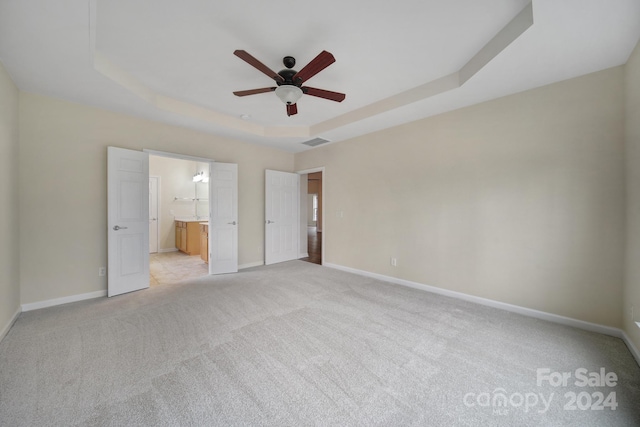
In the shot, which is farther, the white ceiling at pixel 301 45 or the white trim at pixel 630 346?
the white trim at pixel 630 346

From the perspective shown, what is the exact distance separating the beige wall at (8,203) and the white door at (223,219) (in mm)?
2243

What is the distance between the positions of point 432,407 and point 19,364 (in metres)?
3.07

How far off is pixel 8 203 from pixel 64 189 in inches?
24.9

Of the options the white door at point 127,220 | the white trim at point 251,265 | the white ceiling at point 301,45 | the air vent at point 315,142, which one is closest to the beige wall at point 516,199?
the white ceiling at point 301,45

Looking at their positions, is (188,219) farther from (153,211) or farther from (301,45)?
(301,45)

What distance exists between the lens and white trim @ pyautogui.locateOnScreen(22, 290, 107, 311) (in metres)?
2.85

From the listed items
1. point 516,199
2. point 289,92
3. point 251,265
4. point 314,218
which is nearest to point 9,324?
point 251,265

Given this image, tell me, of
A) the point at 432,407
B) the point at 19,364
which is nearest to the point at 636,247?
the point at 432,407

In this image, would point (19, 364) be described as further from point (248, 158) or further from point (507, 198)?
point (507, 198)

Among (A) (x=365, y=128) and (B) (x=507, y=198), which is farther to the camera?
(A) (x=365, y=128)

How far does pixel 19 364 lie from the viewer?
1.84 metres

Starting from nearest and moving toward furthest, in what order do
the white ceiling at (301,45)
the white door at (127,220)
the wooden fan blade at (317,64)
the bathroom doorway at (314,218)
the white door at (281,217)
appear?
the white ceiling at (301,45)
the wooden fan blade at (317,64)
the white door at (127,220)
the white door at (281,217)
the bathroom doorway at (314,218)

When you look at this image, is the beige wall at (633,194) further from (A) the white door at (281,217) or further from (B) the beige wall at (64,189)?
(B) the beige wall at (64,189)

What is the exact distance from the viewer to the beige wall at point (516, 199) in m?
2.36
